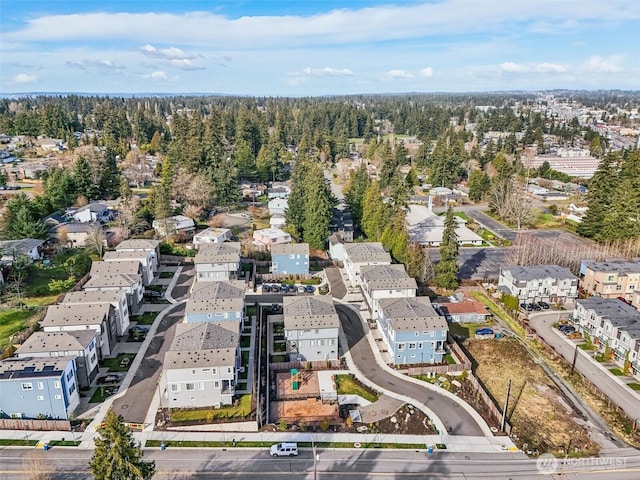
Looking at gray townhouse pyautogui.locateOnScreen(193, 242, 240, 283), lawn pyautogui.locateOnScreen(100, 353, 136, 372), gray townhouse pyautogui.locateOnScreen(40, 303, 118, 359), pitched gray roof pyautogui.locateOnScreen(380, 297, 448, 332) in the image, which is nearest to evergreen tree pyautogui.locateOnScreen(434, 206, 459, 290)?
pitched gray roof pyautogui.locateOnScreen(380, 297, 448, 332)

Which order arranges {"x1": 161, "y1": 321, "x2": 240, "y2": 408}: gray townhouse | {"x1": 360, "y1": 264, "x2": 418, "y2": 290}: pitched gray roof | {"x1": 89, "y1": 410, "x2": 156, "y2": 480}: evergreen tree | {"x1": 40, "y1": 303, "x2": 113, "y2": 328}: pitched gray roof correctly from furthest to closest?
{"x1": 360, "y1": 264, "x2": 418, "y2": 290}: pitched gray roof
{"x1": 40, "y1": 303, "x2": 113, "y2": 328}: pitched gray roof
{"x1": 161, "y1": 321, "x2": 240, "y2": 408}: gray townhouse
{"x1": 89, "y1": 410, "x2": 156, "y2": 480}: evergreen tree

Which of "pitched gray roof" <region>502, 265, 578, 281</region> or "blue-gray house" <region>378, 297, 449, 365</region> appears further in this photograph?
Result: "pitched gray roof" <region>502, 265, 578, 281</region>

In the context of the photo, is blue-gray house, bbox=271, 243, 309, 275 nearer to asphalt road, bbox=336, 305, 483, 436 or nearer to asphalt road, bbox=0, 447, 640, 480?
asphalt road, bbox=336, 305, 483, 436

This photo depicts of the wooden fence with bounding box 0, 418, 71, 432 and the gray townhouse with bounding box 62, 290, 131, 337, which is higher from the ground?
the gray townhouse with bounding box 62, 290, 131, 337

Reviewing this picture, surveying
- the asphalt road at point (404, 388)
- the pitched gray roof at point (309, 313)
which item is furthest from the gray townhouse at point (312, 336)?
the asphalt road at point (404, 388)

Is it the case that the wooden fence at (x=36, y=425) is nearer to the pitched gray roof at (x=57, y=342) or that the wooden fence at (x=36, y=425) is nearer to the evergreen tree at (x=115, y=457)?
the pitched gray roof at (x=57, y=342)

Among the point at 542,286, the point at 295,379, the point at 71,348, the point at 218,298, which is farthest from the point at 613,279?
the point at 71,348

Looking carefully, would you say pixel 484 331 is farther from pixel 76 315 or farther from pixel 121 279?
pixel 76 315
